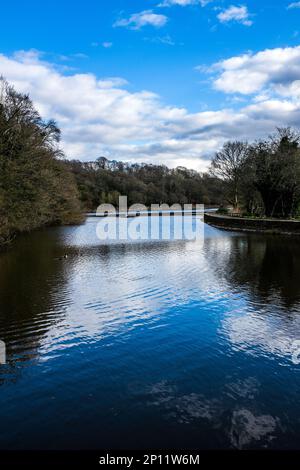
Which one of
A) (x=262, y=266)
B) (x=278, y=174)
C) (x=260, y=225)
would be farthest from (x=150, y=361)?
(x=278, y=174)

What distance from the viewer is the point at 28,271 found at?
14.7 meters

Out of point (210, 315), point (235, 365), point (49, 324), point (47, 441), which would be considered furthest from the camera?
point (210, 315)

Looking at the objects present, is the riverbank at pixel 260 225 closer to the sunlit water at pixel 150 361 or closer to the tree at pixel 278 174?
the tree at pixel 278 174

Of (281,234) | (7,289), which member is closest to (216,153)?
(281,234)

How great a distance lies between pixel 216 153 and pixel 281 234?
2321cm

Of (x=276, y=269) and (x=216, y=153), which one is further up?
(x=216, y=153)

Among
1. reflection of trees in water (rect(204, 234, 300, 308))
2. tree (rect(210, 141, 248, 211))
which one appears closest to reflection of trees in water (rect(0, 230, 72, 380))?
reflection of trees in water (rect(204, 234, 300, 308))

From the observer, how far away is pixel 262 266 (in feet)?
51.2

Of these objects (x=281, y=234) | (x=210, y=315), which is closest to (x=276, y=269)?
(x=210, y=315)

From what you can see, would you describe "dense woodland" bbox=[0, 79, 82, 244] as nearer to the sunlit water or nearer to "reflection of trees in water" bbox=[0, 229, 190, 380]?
"reflection of trees in water" bbox=[0, 229, 190, 380]

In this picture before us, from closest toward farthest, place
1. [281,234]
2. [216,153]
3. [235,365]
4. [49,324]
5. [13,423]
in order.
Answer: [13,423] → [235,365] → [49,324] → [281,234] → [216,153]

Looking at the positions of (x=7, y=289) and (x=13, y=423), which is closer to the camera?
(x=13, y=423)

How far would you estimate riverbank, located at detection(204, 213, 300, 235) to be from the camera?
28106mm

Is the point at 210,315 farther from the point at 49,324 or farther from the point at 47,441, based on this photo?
the point at 47,441
